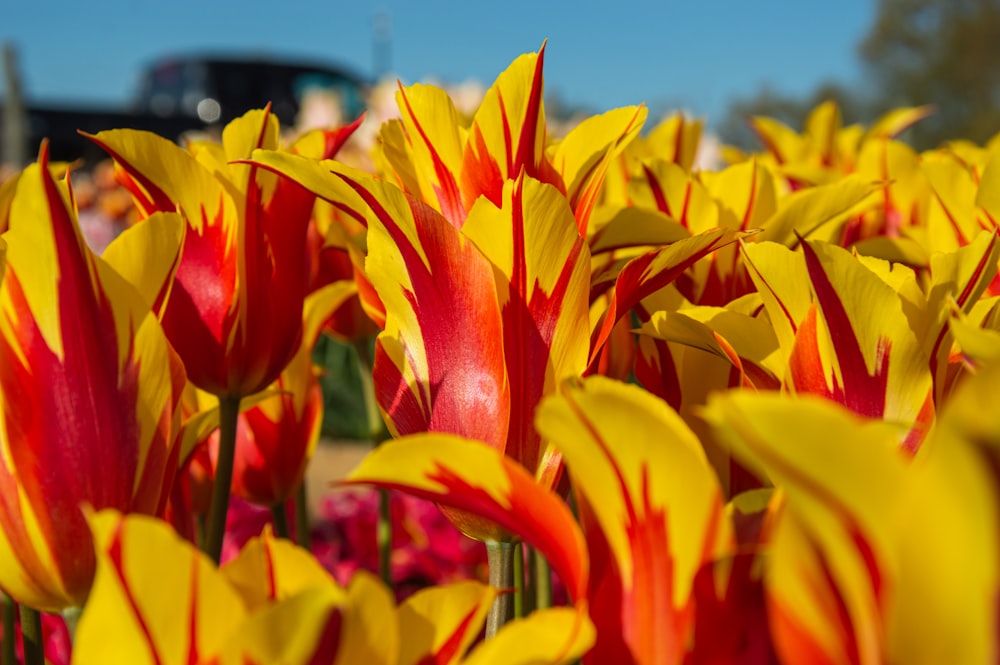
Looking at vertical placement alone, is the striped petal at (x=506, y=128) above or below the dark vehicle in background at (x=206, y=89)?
above

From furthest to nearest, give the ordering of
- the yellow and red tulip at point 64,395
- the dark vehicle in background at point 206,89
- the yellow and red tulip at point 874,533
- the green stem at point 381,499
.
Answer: the dark vehicle in background at point 206,89, the green stem at point 381,499, the yellow and red tulip at point 64,395, the yellow and red tulip at point 874,533

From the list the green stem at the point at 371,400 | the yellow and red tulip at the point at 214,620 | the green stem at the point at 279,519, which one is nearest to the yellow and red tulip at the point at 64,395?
the yellow and red tulip at the point at 214,620

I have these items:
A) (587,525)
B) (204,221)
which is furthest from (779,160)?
(587,525)

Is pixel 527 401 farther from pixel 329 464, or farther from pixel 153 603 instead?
pixel 329 464

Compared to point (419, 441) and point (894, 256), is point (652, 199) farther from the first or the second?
point (419, 441)

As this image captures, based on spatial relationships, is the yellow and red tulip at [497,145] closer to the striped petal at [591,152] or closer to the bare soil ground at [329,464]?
the striped petal at [591,152]

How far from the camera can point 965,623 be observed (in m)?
0.23

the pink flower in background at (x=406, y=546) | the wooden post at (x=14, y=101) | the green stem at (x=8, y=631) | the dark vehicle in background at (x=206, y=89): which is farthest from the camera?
the dark vehicle in background at (x=206, y=89)

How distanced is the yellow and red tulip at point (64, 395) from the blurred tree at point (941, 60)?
69.2ft

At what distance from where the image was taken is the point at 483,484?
33 cm

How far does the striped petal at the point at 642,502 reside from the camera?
29 centimetres

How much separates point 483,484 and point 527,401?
11 cm

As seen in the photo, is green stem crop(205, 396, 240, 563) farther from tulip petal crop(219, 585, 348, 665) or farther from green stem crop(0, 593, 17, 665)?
tulip petal crop(219, 585, 348, 665)

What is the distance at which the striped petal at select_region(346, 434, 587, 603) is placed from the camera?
318 millimetres
